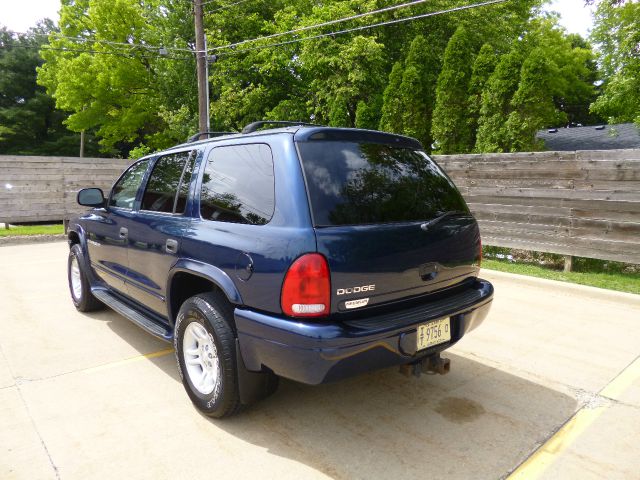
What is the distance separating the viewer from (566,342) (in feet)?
14.3

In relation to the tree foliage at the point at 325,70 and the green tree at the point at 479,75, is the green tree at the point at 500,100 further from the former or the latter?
the green tree at the point at 479,75

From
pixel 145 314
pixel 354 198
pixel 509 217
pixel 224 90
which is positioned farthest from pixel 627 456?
pixel 224 90

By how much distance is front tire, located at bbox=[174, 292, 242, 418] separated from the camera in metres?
2.67

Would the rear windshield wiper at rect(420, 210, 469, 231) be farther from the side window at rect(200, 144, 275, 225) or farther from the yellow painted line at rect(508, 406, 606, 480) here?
the yellow painted line at rect(508, 406, 606, 480)

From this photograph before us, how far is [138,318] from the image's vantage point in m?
3.72

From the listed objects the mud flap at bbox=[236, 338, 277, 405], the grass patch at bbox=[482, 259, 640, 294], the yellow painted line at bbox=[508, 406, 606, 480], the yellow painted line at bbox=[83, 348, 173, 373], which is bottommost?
the yellow painted line at bbox=[508, 406, 606, 480]

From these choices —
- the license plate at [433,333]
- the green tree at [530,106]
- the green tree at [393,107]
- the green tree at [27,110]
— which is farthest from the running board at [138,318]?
the green tree at [27,110]

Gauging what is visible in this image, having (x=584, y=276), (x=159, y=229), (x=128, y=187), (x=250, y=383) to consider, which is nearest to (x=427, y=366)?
(x=250, y=383)

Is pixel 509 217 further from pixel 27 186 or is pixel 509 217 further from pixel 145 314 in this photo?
pixel 27 186

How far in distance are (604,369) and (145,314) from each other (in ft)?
12.9

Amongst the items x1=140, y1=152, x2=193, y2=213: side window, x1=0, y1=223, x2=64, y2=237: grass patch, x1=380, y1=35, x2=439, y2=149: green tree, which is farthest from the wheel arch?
x1=380, y1=35, x2=439, y2=149: green tree

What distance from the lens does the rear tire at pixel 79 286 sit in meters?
4.99

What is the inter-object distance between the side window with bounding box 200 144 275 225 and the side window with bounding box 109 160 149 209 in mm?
1261

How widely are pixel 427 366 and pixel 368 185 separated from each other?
1278 mm
